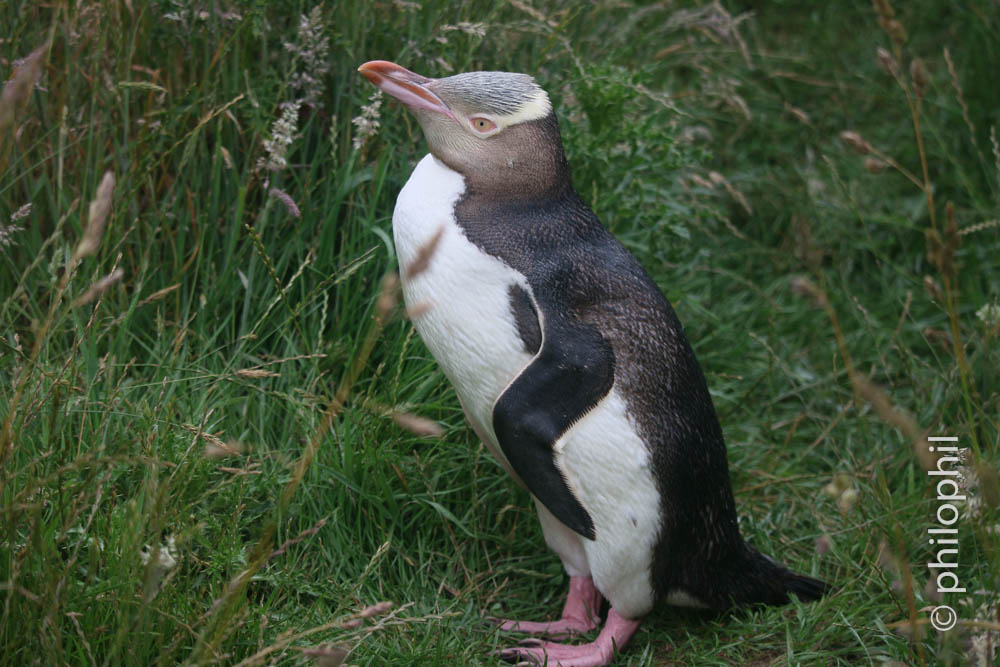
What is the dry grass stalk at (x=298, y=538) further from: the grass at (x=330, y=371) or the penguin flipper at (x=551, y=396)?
the penguin flipper at (x=551, y=396)

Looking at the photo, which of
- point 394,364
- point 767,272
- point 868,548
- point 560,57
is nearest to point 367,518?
point 394,364

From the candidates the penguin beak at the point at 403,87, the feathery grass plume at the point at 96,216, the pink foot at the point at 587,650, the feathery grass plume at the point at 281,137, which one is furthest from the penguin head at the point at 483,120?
the pink foot at the point at 587,650

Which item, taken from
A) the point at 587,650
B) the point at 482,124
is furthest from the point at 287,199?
the point at 587,650

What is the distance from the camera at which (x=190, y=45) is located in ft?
10.2

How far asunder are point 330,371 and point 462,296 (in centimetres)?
89

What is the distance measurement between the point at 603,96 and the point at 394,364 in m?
1.05

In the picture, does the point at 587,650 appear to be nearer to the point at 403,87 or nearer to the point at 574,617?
the point at 574,617

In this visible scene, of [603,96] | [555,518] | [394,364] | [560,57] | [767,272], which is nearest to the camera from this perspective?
[555,518]

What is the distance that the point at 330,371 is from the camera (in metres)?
3.05

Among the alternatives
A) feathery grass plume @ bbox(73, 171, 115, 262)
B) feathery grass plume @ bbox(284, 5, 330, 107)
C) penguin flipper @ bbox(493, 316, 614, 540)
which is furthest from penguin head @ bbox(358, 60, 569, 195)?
feathery grass plume @ bbox(73, 171, 115, 262)

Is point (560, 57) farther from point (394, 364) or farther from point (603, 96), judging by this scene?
point (394, 364)

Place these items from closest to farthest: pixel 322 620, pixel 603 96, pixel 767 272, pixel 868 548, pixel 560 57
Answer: pixel 322 620 < pixel 868 548 < pixel 603 96 < pixel 560 57 < pixel 767 272
